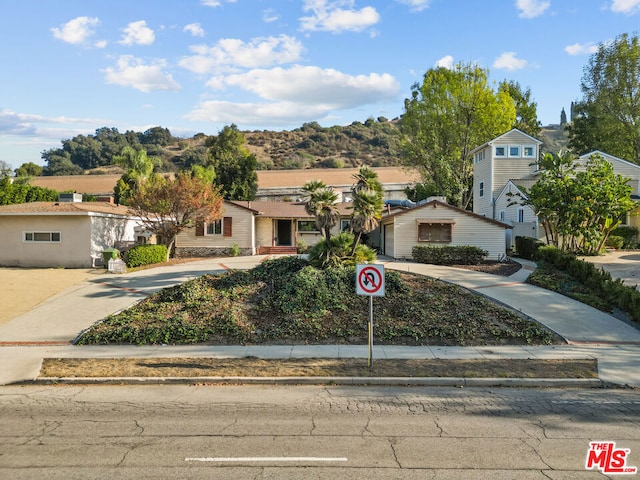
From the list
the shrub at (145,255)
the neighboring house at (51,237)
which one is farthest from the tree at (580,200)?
the neighboring house at (51,237)

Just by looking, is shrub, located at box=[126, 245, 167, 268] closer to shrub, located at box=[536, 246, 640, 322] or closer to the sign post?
the sign post

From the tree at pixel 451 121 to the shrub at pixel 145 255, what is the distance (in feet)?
81.4

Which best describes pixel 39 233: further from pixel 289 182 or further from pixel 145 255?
pixel 289 182

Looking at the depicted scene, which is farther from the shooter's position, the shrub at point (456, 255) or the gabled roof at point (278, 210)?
the gabled roof at point (278, 210)

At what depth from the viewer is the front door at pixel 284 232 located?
4000 cm

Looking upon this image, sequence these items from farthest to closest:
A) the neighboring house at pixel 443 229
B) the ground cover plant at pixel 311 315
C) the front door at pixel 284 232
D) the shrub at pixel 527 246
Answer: the front door at pixel 284 232 < the neighboring house at pixel 443 229 < the shrub at pixel 527 246 < the ground cover plant at pixel 311 315

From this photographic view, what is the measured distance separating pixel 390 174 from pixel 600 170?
39334 mm

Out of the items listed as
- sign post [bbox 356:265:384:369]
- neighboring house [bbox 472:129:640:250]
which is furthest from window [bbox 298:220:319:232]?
sign post [bbox 356:265:384:369]

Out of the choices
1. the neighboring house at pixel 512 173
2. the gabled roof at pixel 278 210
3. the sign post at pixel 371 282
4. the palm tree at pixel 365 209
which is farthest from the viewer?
the gabled roof at pixel 278 210

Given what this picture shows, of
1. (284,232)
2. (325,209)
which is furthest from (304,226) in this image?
(325,209)

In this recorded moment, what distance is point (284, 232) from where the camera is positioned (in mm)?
40375

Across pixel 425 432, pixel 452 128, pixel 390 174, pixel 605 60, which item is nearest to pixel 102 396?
pixel 425 432

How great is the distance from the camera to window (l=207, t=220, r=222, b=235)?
3416cm

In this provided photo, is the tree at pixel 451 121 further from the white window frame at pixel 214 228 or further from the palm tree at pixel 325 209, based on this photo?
the palm tree at pixel 325 209
